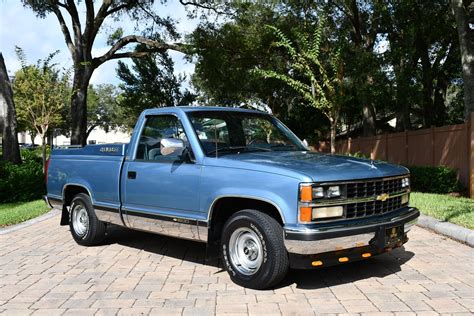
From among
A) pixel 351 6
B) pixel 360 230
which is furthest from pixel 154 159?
pixel 351 6

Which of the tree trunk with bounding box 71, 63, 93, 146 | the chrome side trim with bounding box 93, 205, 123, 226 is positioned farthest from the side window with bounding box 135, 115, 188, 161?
the tree trunk with bounding box 71, 63, 93, 146

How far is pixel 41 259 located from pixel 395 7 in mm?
17724

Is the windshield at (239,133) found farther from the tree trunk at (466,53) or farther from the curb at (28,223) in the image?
the tree trunk at (466,53)

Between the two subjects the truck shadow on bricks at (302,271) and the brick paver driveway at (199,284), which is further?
the truck shadow on bricks at (302,271)

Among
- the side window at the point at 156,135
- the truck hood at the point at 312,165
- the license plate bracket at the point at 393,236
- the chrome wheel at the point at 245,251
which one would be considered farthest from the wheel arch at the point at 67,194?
the license plate bracket at the point at 393,236

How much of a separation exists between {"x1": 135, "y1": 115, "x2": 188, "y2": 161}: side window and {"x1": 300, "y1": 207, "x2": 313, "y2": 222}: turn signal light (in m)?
2.00

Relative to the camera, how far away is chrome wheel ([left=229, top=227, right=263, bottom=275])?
5.08 meters

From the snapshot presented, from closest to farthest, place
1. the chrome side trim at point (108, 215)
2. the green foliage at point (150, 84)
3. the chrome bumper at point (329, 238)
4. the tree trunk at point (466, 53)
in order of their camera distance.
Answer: the chrome bumper at point (329, 238), the chrome side trim at point (108, 215), the tree trunk at point (466, 53), the green foliage at point (150, 84)

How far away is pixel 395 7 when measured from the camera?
19.9 meters

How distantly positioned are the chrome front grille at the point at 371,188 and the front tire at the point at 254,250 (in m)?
0.80

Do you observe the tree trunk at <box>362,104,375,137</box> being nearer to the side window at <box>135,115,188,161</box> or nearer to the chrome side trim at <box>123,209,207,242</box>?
the side window at <box>135,115,188,161</box>

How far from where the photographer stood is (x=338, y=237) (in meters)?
4.62

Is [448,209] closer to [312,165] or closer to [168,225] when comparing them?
[312,165]

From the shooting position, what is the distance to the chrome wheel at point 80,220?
24.2 feet
